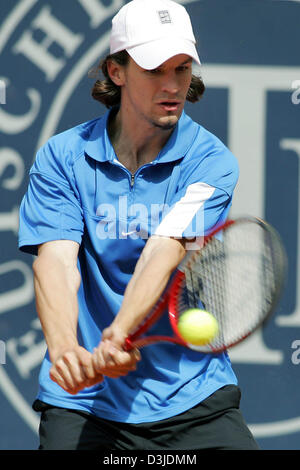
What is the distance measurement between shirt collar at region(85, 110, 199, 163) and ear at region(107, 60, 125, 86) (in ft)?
0.52

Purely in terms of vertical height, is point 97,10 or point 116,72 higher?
point 97,10

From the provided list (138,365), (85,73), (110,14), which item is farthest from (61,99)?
(138,365)

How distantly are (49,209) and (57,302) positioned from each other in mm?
322

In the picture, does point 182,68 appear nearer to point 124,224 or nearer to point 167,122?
point 167,122

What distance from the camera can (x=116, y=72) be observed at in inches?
110

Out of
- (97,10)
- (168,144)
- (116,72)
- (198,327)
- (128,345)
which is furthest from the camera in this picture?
(97,10)

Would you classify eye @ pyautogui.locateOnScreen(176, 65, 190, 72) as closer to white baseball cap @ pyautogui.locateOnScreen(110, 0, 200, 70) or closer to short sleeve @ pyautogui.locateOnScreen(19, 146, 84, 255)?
white baseball cap @ pyautogui.locateOnScreen(110, 0, 200, 70)

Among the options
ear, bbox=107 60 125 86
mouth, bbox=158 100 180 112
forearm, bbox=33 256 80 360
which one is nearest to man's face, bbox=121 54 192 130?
mouth, bbox=158 100 180 112

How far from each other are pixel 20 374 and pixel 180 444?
184cm

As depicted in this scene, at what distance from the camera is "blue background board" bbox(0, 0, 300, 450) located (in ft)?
13.4

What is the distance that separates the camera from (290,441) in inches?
165

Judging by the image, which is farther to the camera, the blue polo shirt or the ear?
the ear

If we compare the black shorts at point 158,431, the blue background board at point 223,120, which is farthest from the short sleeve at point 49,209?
the blue background board at point 223,120

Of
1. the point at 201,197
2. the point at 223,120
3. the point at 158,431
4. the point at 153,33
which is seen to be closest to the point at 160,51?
the point at 153,33
